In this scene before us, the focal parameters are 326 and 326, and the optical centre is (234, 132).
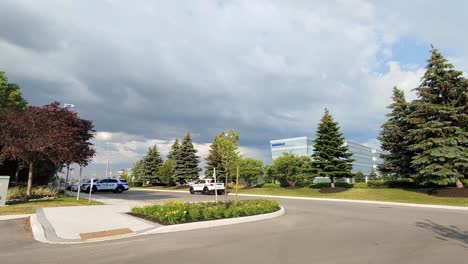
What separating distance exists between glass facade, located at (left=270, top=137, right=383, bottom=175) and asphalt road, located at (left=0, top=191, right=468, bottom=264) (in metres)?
71.4

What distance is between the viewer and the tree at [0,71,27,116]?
31116mm

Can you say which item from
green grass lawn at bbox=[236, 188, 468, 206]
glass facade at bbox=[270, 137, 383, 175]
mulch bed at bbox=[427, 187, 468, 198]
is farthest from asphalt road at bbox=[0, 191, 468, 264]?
glass facade at bbox=[270, 137, 383, 175]

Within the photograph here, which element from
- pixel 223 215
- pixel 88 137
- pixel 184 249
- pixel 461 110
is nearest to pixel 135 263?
pixel 184 249

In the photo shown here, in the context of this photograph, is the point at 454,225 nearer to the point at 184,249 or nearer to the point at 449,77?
the point at 184,249

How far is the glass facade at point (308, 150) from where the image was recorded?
99438 millimetres

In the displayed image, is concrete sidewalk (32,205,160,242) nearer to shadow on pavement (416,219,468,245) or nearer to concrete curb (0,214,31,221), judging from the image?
concrete curb (0,214,31,221)

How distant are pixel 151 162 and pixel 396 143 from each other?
43.4 metres

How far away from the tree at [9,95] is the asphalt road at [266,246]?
2443cm

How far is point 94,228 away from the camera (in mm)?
10711

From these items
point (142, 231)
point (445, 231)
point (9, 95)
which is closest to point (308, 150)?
point (9, 95)

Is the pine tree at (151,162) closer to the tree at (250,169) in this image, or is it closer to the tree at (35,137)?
the tree at (250,169)

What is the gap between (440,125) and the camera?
2689cm

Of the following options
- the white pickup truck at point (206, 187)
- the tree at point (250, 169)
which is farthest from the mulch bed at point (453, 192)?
the tree at point (250, 169)

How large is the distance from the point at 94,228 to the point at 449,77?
29.8m
